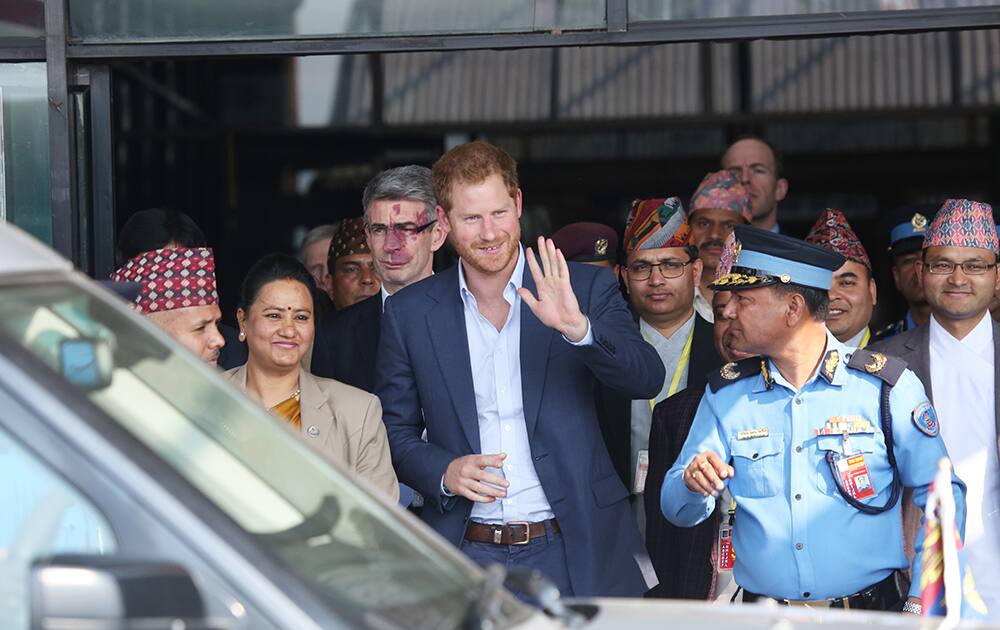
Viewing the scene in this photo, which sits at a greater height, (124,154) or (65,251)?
(124,154)

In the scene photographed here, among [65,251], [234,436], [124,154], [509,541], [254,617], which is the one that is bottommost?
[509,541]

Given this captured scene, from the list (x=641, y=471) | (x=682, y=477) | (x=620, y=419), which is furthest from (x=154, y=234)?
(x=682, y=477)

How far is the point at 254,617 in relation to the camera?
191 centimetres

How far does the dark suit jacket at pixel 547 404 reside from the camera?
4102 mm

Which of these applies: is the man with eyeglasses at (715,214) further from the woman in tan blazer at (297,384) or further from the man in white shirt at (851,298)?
the woman in tan blazer at (297,384)

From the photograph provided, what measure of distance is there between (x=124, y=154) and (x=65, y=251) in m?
5.23

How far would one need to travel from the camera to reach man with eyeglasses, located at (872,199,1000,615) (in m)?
4.43

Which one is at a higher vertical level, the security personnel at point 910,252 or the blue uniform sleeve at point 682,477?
the security personnel at point 910,252

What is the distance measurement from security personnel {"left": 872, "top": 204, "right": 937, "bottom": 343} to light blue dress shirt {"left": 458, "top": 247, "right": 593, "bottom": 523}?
2.02 metres

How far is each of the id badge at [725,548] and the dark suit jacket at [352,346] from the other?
4.44 feet

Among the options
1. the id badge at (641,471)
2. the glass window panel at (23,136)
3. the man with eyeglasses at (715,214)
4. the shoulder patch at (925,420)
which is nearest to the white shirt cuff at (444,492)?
the id badge at (641,471)

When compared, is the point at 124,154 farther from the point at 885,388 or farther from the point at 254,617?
the point at 254,617

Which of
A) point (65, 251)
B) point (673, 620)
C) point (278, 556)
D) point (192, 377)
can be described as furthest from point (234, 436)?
point (65, 251)

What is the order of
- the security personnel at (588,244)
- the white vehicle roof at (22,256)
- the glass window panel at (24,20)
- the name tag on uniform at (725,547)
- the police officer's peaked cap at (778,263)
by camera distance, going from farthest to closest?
the security personnel at (588,244) → the glass window panel at (24,20) → the name tag on uniform at (725,547) → the police officer's peaked cap at (778,263) → the white vehicle roof at (22,256)
